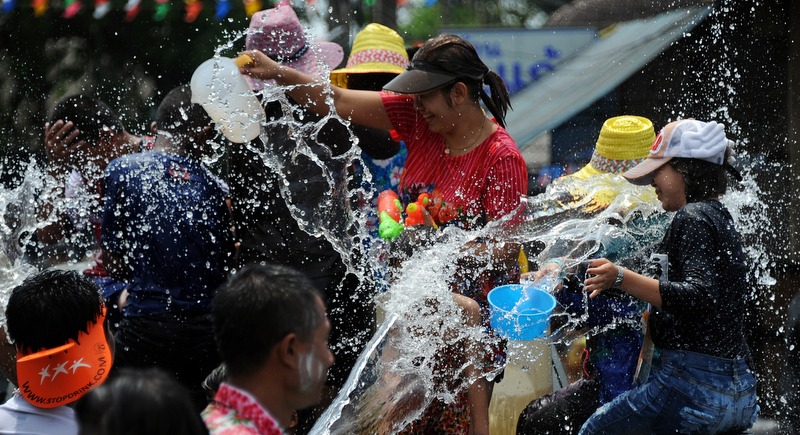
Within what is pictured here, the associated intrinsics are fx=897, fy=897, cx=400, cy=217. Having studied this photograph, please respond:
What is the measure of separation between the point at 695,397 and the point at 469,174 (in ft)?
3.97

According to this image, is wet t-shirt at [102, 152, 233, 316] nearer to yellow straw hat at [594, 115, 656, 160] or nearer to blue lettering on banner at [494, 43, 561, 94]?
yellow straw hat at [594, 115, 656, 160]

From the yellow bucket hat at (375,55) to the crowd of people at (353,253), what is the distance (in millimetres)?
41

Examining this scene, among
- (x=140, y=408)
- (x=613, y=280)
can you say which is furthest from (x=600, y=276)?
(x=140, y=408)

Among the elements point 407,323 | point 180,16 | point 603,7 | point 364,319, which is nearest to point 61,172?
point 364,319

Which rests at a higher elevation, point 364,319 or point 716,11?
point 716,11

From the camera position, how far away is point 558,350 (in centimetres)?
447

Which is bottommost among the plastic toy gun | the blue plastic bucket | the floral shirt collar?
the blue plastic bucket

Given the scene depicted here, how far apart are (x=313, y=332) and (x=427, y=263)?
5.18 ft

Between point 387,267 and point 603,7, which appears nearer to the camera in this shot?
point 387,267

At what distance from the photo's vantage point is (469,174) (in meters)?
3.64

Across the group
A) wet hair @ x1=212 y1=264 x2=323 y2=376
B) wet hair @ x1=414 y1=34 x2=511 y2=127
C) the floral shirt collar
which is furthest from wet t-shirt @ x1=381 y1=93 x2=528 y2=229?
the floral shirt collar

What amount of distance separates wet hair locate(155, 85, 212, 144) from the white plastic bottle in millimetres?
48

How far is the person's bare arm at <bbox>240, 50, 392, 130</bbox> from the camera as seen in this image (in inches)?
149

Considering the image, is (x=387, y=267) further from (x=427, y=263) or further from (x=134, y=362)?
(x=134, y=362)
